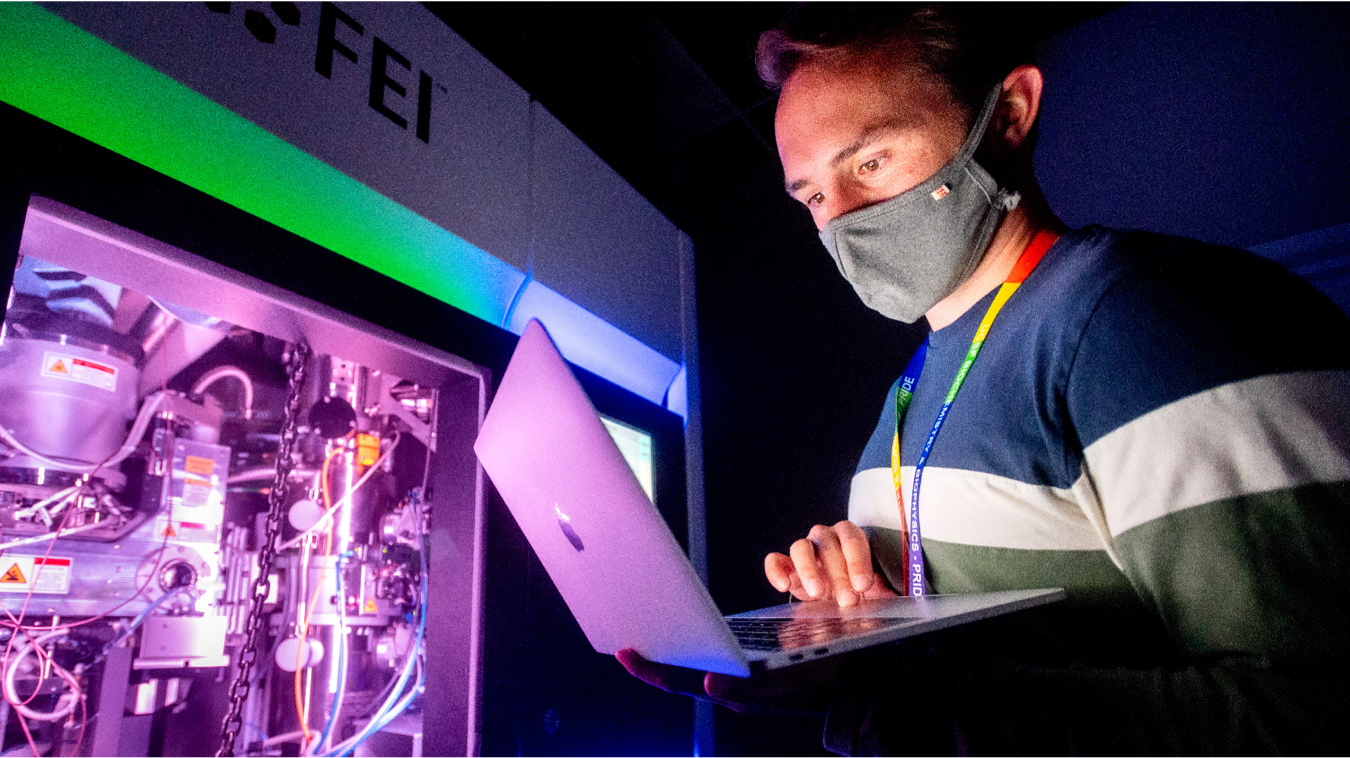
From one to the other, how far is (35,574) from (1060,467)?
254 cm

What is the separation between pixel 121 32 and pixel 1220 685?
1.83m

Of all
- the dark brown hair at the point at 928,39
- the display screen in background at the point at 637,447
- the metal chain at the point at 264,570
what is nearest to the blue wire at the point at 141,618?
the metal chain at the point at 264,570

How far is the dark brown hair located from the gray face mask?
0.21 feet

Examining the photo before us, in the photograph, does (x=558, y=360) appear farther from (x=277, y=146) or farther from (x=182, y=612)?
(x=182, y=612)

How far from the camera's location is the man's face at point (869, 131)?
1.25 meters

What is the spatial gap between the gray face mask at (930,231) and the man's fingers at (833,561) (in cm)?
47

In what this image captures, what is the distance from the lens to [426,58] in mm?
1952

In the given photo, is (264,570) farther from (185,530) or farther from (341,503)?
(185,530)

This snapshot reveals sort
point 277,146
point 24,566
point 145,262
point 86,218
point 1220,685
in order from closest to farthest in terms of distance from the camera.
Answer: point 1220,685, point 86,218, point 145,262, point 277,146, point 24,566

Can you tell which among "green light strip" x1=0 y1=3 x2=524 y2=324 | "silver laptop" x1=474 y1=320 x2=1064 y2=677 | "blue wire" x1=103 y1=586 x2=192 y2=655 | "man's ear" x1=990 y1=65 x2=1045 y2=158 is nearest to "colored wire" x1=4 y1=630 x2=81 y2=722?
"blue wire" x1=103 y1=586 x2=192 y2=655

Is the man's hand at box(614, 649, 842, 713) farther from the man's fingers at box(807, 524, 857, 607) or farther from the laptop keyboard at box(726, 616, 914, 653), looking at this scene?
the man's fingers at box(807, 524, 857, 607)

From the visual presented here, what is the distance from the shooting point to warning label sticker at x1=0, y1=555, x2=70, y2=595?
1.86 m

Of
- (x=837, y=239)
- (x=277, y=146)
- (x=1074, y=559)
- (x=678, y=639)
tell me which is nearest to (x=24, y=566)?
(x=277, y=146)

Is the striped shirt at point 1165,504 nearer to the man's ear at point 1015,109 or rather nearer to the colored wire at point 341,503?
the man's ear at point 1015,109
